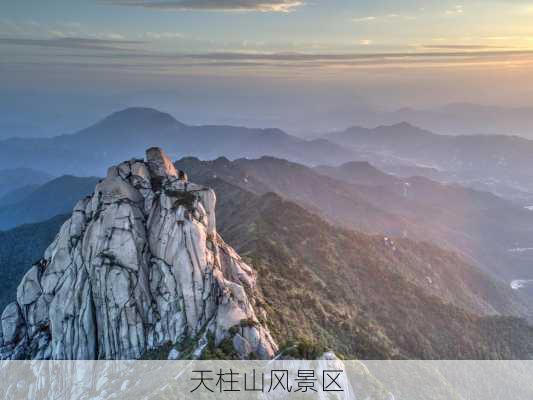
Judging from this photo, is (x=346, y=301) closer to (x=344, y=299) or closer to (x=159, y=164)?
(x=344, y=299)

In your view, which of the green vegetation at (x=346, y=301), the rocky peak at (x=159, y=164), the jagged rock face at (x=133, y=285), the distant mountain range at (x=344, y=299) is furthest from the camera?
the green vegetation at (x=346, y=301)

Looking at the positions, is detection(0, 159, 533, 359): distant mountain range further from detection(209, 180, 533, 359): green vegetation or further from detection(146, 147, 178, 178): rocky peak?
detection(146, 147, 178, 178): rocky peak

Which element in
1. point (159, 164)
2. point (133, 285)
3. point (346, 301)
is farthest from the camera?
point (346, 301)

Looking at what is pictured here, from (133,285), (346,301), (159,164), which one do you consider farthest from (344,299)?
(133,285)

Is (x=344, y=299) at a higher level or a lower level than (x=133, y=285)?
lower

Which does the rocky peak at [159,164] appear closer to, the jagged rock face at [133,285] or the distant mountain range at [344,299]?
the jagged rock face at [133,285]

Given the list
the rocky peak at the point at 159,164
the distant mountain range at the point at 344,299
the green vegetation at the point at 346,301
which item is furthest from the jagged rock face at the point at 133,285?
the green vegetation at the point at 346,301

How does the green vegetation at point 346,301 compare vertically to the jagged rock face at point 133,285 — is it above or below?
below

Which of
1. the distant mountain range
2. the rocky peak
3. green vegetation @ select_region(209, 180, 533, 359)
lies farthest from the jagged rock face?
green vegetation @ select_region(209, 180, 533, 359)
